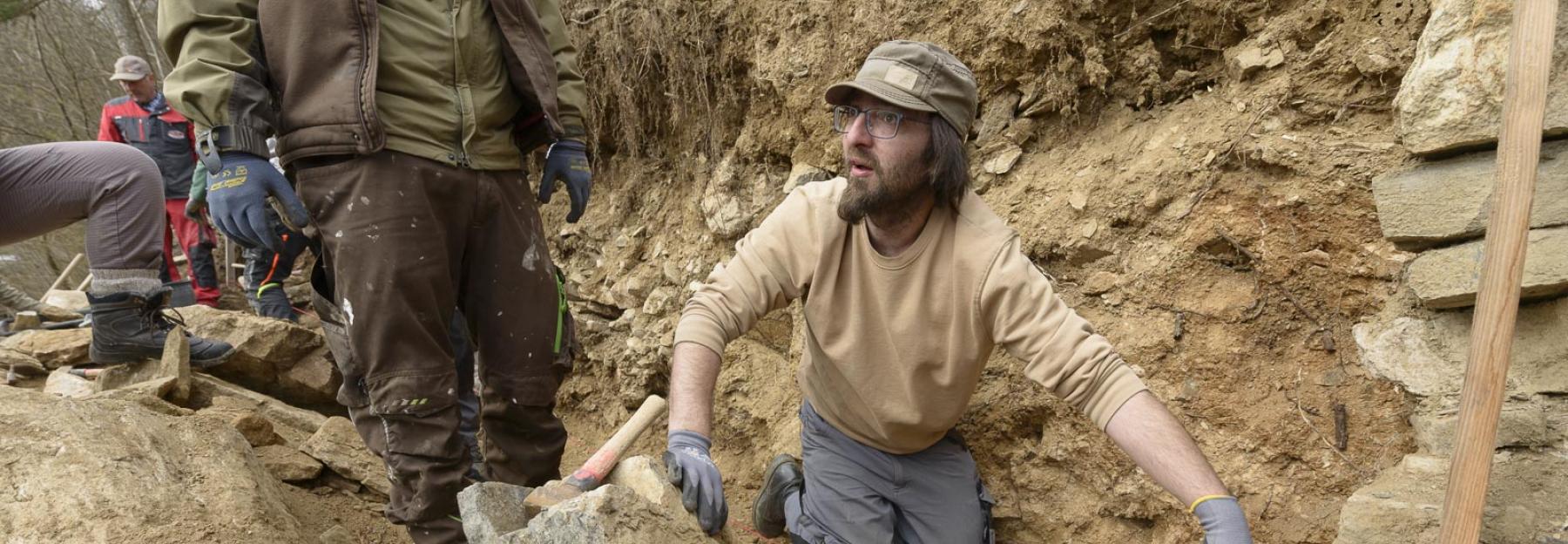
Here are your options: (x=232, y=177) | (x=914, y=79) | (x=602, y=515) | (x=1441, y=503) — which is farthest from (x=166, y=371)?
(x=1441, y=503)

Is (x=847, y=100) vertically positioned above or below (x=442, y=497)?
above

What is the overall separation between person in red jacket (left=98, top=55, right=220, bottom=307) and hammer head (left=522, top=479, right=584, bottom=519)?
18.4 feet

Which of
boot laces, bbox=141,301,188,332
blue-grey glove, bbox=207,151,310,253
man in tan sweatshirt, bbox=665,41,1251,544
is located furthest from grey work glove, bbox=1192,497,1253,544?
boot laces, bbox=141,301,188,332

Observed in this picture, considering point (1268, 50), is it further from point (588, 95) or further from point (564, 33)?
point (588, 95)

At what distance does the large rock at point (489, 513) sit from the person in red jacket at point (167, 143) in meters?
5.59

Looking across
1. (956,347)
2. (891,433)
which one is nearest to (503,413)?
(891,433)

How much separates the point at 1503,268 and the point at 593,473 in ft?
6.13

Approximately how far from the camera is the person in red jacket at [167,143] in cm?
638

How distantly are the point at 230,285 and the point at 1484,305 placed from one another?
30.8ft

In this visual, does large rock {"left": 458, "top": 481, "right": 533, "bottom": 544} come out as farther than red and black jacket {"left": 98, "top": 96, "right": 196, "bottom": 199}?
No

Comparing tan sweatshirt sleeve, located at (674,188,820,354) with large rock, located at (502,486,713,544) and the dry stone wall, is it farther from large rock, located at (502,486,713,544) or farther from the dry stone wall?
the dry stone wall

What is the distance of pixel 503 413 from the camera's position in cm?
265

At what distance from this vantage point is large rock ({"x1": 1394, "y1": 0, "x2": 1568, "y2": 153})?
190 cm

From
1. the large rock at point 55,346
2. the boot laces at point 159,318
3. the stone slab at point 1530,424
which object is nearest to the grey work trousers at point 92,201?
the boot laces at point 159,318
